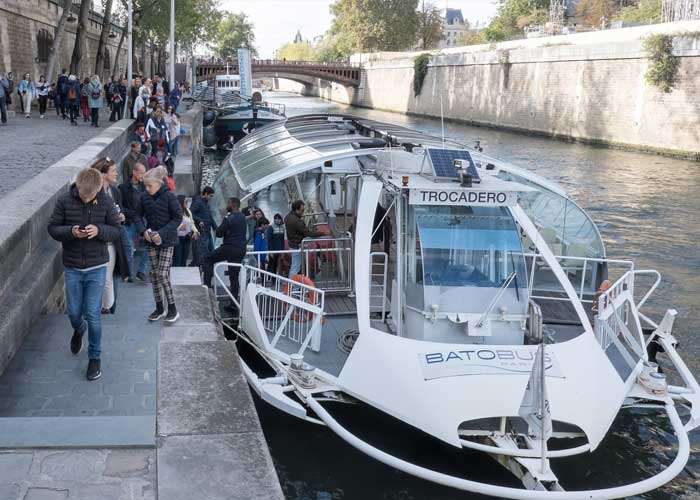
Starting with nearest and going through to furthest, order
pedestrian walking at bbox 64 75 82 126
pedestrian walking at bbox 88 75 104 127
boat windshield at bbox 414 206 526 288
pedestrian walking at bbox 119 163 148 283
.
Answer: boat windshield at bbox 414 206 526 288 → pedestrian walking at bbox 119 163 148 283 → pedestrian walking at bbox 88 75 104 127 → pedestrian walking at bbox 64 75 82 126

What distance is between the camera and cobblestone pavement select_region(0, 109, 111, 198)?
37.6 ft

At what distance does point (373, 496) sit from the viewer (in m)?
6.49

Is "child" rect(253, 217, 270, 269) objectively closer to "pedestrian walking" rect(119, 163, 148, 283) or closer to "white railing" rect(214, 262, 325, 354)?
"white railing" rect(214, 262, 325, 354)

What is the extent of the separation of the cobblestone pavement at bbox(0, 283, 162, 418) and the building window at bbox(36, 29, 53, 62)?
2631 centimetres

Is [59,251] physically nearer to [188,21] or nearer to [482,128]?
[188,21]

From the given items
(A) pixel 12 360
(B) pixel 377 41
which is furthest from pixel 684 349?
(B) pixel 377 41

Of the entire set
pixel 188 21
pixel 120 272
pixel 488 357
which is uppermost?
pixel 188 21

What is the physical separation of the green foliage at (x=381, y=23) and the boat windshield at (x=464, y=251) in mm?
75827

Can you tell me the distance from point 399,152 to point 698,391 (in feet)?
11.9

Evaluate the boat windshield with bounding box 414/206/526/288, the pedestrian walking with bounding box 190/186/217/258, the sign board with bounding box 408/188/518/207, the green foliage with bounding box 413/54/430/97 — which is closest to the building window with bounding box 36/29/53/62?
the pedestrian walking with bounding box 190/186/217/258

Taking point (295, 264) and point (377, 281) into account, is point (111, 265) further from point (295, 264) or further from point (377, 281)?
point (377, 281)

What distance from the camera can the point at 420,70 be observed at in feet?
199

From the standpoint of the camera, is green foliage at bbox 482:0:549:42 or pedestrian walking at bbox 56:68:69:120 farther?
green foliage at bbox 482:0:549:42

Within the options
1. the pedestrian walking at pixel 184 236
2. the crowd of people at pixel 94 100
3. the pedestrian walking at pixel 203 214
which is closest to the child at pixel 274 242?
the pedestrian walking at pixel 184 236
